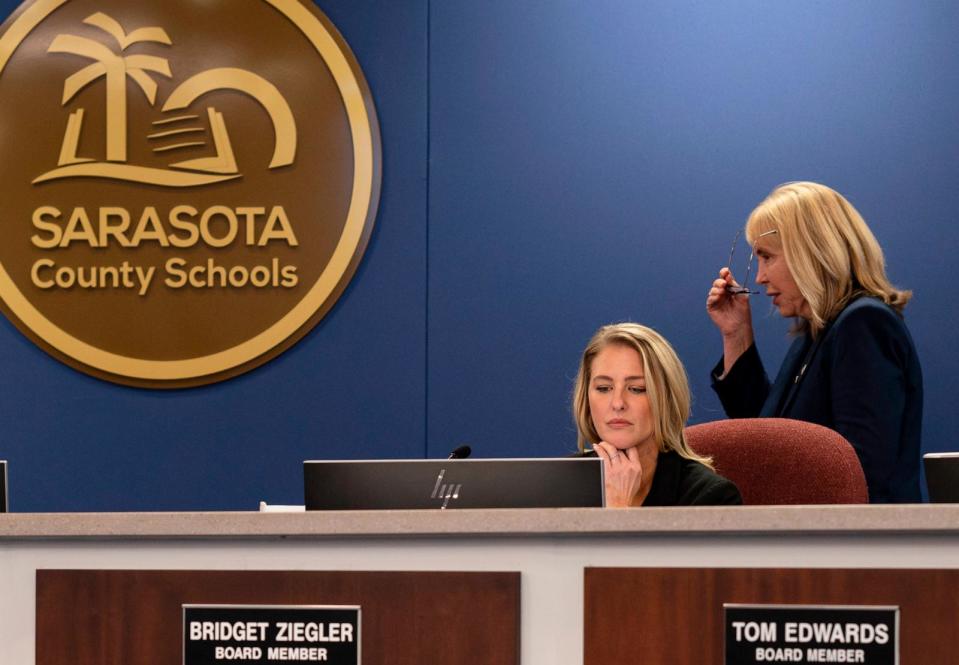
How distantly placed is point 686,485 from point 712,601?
1.22 metres

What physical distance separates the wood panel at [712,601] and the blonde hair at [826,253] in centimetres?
164

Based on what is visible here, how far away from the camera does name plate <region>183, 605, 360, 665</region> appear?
1.47 meters

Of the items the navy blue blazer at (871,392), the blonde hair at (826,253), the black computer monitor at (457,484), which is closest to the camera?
the black computer monitor at (457,484)

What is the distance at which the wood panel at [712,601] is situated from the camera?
1.33m

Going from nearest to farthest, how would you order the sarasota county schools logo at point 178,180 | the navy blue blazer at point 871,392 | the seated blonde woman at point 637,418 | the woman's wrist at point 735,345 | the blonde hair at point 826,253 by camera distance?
1. the seated blonde woman at point 637,418
2. the navy blue blazer at point 871,392
3. the blonde hair at point 826,253
4. the woman's wrist at point 735,345
5. the sarasota county schools logo at point 178,180

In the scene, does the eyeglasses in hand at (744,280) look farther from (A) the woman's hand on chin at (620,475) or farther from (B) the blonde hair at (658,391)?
(A) the woman's hand on chin at (620,475)

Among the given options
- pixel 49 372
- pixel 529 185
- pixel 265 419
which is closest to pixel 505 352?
pixel 529 185

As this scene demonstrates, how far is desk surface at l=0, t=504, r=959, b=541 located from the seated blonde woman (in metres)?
1.14

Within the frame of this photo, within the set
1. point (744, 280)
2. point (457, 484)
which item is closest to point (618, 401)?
point (457, 484)

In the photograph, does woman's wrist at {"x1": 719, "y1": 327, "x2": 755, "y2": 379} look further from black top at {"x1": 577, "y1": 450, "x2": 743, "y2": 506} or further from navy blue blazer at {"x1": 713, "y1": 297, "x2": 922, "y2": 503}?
black top at {"x1": 577, "y1": 450, "x2": 743, "y2": 506}

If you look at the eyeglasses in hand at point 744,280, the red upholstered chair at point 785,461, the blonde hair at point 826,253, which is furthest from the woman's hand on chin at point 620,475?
the eyeglasses in hand at point 744,280

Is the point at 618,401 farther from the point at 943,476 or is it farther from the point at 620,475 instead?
the point at 943,476

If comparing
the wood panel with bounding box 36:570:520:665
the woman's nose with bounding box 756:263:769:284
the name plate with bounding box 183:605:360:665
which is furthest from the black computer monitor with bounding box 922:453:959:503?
the woman's nose with bounding box 756:263:769:284

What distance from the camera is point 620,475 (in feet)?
8.54
